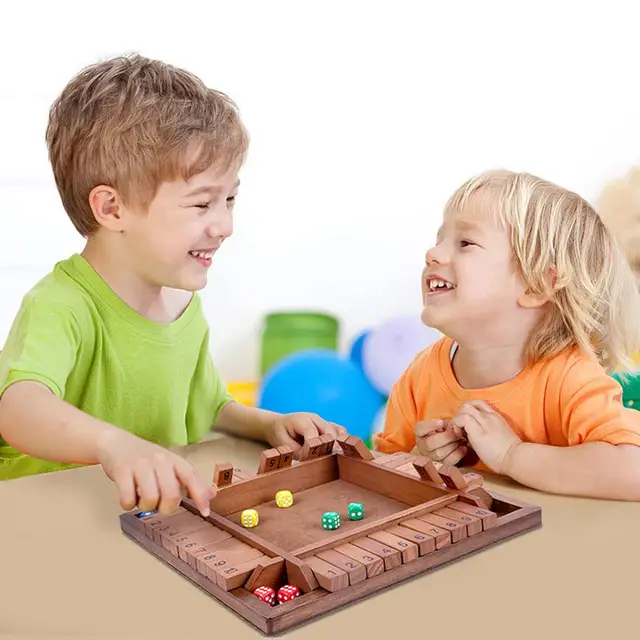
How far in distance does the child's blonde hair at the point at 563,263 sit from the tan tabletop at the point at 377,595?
304mm

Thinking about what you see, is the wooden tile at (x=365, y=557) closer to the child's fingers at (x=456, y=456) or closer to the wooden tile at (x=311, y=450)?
the wooden tile at (x=311, y=450)

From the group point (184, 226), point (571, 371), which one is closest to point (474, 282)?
point (571, 371)

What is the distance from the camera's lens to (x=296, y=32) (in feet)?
10.8

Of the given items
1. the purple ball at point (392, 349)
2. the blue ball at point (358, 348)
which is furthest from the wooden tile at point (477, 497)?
the blue ball at point (358, 348)

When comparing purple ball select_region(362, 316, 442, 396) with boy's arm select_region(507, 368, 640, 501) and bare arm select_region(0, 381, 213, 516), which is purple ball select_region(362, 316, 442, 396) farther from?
bare arm select_region(0, 381, 213, 516)

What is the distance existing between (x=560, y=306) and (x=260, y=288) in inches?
94.5

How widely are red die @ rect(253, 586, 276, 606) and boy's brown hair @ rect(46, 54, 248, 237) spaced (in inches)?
24.0

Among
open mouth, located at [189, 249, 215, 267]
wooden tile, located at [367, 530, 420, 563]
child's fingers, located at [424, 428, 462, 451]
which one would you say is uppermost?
A: open mouth, located at [189, 249, 215, 267]

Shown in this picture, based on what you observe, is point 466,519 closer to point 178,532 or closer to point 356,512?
point 356,512

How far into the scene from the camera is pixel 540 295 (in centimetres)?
100

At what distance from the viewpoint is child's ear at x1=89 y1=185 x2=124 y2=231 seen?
1.05 metres

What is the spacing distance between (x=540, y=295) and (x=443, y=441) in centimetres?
23

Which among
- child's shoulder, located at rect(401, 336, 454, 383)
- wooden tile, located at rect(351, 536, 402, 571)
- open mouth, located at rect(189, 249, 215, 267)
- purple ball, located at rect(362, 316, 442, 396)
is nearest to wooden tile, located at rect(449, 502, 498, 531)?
wooden tile, located at rect(351, 536, 402, 571)

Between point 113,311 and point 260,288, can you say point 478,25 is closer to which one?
point 260,288
